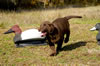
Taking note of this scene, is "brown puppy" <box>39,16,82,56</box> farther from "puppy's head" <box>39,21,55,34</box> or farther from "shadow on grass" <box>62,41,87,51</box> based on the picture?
"shadow on grass" <box>62,41,87,51</box>

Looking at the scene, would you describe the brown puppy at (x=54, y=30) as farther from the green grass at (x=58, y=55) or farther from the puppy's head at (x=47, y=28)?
the green grass at (x=58, y=55)

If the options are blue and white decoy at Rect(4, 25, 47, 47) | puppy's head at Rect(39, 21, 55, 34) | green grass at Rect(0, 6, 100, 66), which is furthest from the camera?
blue and white decoy at Rect(4, 25, 47, 47)

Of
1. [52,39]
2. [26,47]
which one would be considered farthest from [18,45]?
[52,39]

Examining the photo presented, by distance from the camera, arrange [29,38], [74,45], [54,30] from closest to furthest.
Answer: [54,30] → [29,38] → [74,45]

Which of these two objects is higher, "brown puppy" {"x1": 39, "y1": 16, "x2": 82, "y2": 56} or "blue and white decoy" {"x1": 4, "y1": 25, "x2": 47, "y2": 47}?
"brown puppy" {"x1": 39, "y1": 16, "x2": 82, "y2": 56}

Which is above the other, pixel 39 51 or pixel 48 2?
pixel 39 51

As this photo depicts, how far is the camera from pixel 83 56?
4547 millimetres

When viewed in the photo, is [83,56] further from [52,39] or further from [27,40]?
[27,40]

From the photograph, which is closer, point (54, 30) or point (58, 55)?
point (54, 30)

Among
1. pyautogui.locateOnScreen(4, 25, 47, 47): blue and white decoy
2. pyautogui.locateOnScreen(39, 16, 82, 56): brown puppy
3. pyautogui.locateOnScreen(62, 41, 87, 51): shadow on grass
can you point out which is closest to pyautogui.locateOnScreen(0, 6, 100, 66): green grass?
pyautogui.locateOnScreen(62, 41, 87, 51): shadow on grass

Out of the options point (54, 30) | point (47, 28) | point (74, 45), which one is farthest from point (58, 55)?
point (74, 45)

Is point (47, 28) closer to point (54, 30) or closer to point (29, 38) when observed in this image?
point (54, 30)

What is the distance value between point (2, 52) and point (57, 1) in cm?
1955

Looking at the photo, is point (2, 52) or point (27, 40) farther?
point (27, 40)
